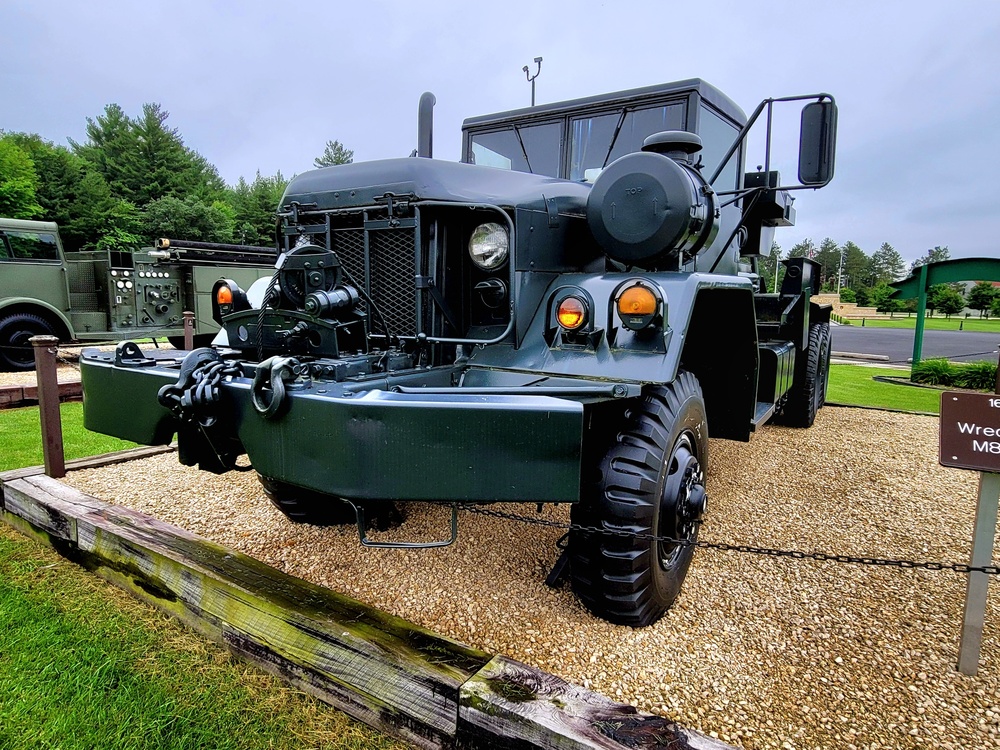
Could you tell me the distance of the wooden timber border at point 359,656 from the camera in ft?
5.70

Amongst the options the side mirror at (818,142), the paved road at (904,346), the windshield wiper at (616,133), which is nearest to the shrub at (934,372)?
the paved road at (904,346)

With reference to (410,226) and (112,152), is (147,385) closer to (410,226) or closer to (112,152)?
(410,226)

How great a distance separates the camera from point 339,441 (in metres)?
1.93

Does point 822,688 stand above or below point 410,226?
below

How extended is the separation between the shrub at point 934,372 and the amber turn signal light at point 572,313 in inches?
396

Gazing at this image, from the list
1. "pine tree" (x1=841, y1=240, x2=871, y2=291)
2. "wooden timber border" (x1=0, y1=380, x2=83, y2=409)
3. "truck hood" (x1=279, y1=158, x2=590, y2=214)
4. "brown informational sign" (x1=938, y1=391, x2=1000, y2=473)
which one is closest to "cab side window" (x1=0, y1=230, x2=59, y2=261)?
Result: "wooden timber border" (x1=0, y1=380, x2=83, y2=409)

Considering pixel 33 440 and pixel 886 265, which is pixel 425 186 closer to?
pixel 33 440

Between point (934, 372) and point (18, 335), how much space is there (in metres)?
14.0

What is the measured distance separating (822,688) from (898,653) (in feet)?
1.47

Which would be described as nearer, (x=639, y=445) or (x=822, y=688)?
(x=822, y=688)

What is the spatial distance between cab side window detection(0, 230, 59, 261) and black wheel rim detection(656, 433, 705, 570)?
1135 centimetres

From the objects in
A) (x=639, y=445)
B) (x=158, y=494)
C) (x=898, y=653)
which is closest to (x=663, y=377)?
(x=639, y=445)

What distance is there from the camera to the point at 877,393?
30.8 feet

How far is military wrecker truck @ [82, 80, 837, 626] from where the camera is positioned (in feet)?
6.36
